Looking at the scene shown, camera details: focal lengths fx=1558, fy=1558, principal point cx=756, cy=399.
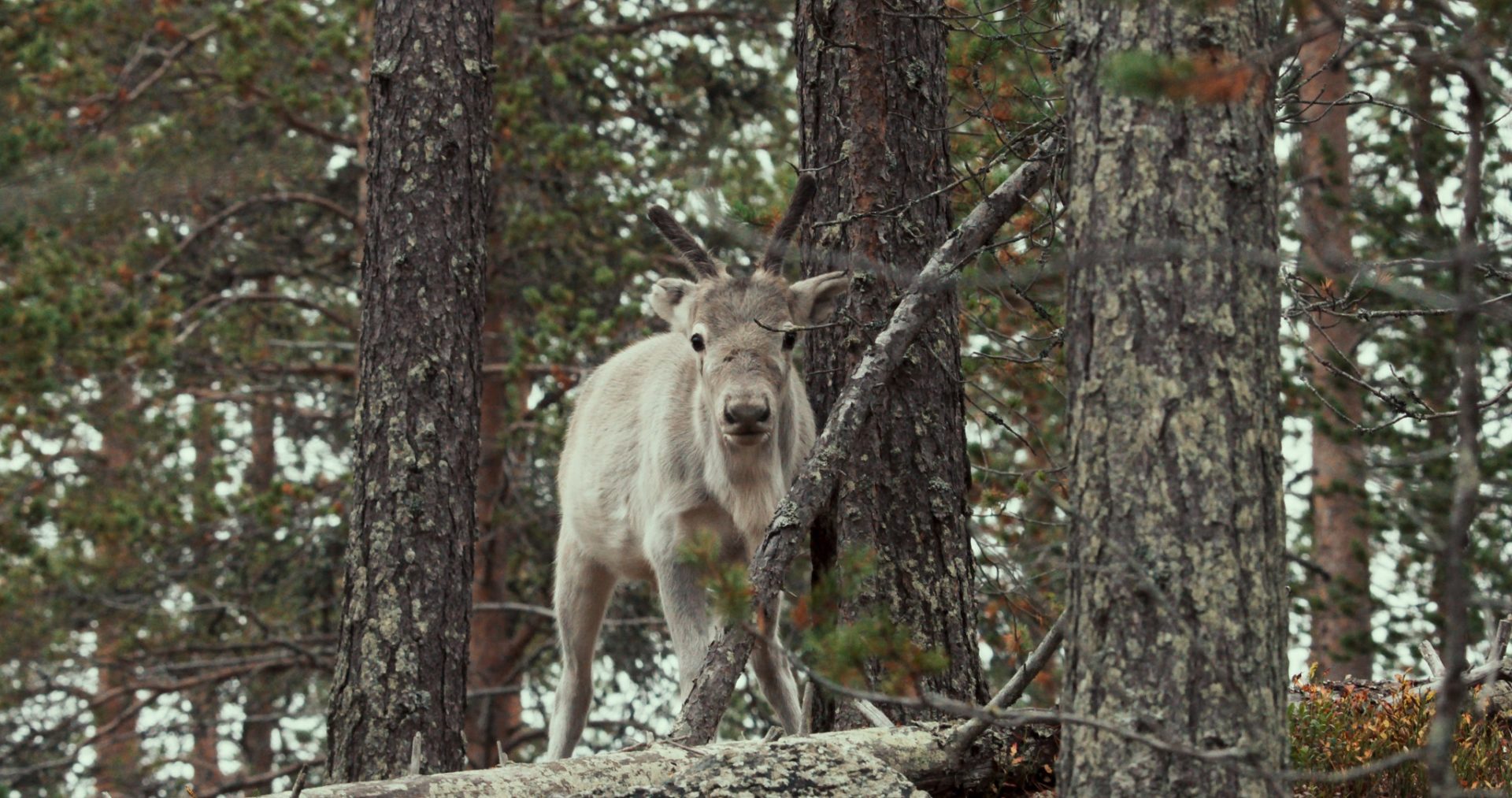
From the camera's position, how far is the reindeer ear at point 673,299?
24.7 ft

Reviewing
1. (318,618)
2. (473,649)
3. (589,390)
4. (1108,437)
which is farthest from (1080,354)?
(318,618)

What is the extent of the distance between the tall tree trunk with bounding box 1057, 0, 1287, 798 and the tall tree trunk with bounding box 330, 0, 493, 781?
4.07 meters

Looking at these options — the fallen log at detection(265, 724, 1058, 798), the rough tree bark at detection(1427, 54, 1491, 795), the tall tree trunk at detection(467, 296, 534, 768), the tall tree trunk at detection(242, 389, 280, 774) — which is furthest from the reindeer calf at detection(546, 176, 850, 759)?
the tall tree trunk at detection(242, 389, 280, 774)

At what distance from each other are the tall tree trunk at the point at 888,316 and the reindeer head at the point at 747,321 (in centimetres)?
20

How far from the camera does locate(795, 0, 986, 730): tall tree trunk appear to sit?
6195 mm

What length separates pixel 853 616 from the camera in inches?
240

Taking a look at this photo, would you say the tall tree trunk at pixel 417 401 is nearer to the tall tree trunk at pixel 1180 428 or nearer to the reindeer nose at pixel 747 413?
the reindeer nose at pixel 747 413

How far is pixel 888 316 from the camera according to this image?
21.3 ft

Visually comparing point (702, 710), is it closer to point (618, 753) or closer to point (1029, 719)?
point (618, 753)

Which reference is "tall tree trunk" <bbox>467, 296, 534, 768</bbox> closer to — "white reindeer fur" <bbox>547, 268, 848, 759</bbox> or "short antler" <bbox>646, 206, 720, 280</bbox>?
"white reindeer fur" <bbox>547, 268, 848, 759</bbox>

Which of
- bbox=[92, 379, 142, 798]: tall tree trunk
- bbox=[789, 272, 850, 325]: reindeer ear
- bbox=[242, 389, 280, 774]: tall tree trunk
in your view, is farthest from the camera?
bbox=[242, 389, 280, 774]: tall tree trunk

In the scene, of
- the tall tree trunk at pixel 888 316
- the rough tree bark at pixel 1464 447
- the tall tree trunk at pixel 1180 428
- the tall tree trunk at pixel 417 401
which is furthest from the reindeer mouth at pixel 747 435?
the rough tree bark at pixel 1464 447

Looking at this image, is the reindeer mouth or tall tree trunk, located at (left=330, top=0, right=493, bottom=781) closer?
the reindeer mouth

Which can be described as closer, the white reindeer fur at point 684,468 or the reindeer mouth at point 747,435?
the reindeer mouth at point 747,435
